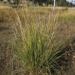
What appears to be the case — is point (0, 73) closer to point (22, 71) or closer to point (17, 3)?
point (22, 71)

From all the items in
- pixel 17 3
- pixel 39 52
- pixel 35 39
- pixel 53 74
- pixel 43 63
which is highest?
pixel 17 3

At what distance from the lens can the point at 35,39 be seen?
98cm

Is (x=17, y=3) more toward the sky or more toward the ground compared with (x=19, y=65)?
more toward the sky

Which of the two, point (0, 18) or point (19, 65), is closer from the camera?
point (19, 65)

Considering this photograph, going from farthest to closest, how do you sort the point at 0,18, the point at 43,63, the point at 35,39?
the point at 0,18, the point at 43,63, the point at 35,39

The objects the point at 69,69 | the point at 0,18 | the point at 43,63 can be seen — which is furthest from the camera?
the point at 0,18

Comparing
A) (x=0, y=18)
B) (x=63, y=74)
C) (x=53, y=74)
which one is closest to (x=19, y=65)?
(x=53, y=74)

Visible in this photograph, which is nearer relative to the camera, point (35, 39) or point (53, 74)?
point (35, 39)

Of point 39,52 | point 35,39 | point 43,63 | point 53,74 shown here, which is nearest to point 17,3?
point 35,39

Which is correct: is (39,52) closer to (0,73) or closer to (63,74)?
(63,74)

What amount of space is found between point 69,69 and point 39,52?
495 mm

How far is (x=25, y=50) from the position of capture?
3.38ft

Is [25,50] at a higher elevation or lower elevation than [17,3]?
lower

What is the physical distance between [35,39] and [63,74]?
588 mm
